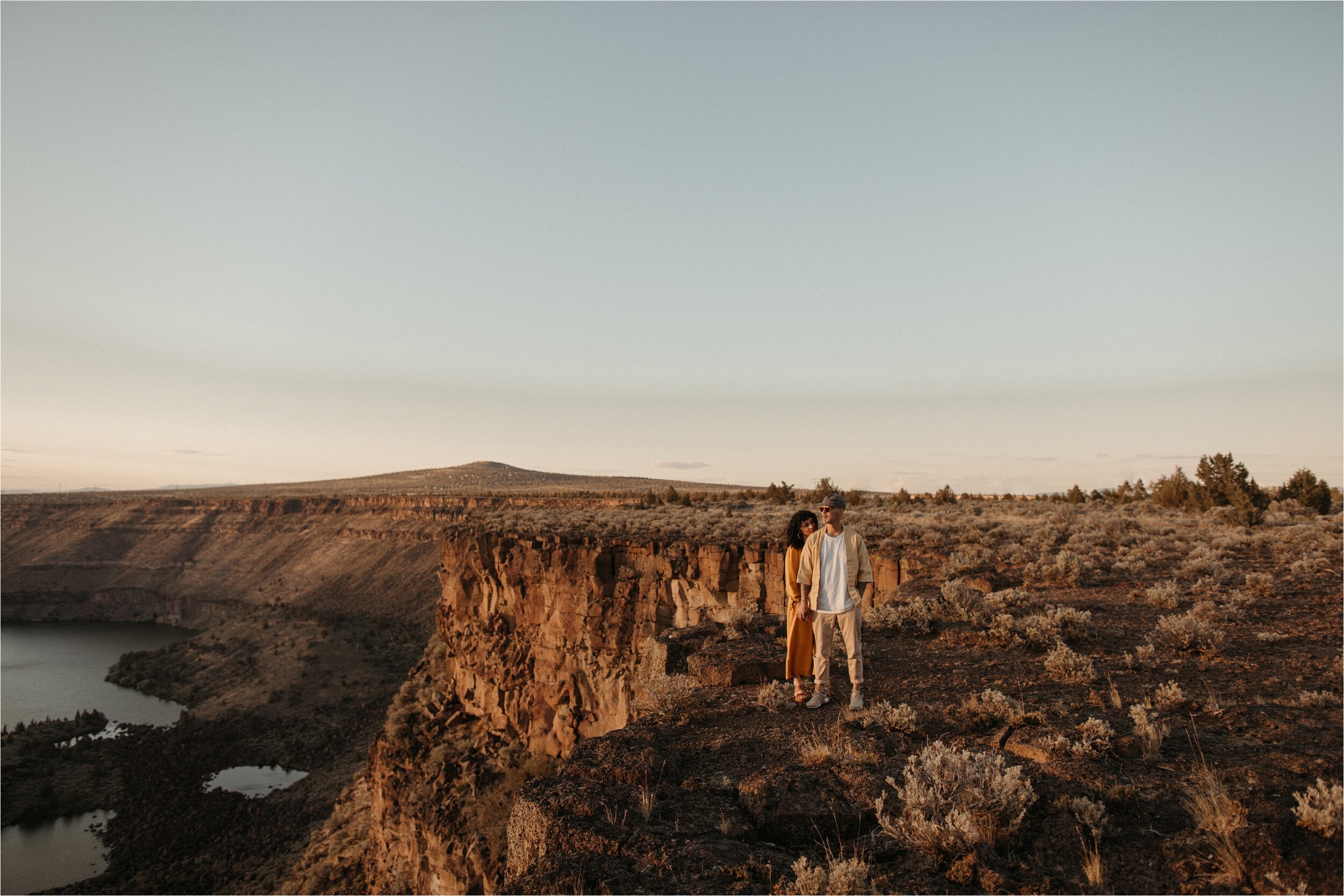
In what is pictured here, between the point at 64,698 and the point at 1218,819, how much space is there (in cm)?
5711

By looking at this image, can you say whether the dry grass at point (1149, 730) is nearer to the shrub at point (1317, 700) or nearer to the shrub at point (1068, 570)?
the shrub at point (1317, 700)

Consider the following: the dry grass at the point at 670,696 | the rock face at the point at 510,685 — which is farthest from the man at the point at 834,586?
the rock face at the point at 510,685

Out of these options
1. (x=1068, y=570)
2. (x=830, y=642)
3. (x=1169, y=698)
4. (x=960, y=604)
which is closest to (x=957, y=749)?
(x=830, y=642)

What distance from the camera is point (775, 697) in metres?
6.55

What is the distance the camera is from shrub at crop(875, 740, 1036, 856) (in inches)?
145

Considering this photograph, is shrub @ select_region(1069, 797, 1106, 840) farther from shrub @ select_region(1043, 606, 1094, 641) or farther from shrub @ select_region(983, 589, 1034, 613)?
shrub @ select_region(983, 589, 1034, 613)

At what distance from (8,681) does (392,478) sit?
5519 centimetres

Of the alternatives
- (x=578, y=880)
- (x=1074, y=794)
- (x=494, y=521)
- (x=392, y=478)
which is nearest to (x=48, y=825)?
(x=494, y=521)

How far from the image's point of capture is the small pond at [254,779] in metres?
25.9

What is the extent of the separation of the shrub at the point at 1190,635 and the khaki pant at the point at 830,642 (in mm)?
4263

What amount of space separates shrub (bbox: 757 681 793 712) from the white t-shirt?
105 centimetres

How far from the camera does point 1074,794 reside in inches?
167

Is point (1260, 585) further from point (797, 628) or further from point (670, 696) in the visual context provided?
point (670, 696)

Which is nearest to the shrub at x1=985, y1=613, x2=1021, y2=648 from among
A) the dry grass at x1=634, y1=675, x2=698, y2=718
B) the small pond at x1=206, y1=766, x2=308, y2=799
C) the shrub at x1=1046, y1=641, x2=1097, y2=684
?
the shrub at x1=1046, y1=641, x2=1097, y2=684
